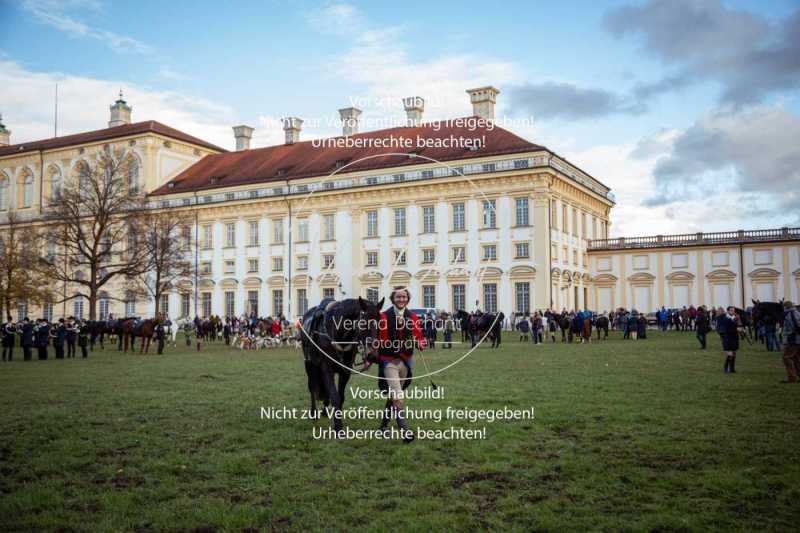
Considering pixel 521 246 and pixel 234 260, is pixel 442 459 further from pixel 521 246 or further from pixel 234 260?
pixel 234 260

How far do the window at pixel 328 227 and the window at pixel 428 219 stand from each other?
744 centimetres

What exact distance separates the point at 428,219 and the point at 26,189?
4699 cm

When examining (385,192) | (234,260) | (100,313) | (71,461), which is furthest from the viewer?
(100,313)

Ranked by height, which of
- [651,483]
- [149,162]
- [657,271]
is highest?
[149,162]

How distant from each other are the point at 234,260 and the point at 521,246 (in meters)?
24.9

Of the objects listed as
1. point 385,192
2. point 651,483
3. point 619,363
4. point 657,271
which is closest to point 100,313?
point 385,192

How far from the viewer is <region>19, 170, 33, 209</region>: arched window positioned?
74.6 meters

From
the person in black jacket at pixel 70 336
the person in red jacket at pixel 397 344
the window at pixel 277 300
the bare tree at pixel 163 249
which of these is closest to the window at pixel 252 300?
the window at pixel 277 300

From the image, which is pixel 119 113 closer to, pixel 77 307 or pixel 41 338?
pixel 77 307

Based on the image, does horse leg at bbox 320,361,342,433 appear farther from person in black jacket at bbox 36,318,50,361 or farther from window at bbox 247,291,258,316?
window at bbox 247,291,258,316

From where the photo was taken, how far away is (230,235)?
60.8 meters

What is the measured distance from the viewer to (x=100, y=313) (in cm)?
6731

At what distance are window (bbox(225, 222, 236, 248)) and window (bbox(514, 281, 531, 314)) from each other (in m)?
24.8

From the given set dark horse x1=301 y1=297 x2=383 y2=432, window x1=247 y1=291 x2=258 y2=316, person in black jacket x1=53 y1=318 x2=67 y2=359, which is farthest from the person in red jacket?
window x1=247 y1=291 x2=258 y2=316
